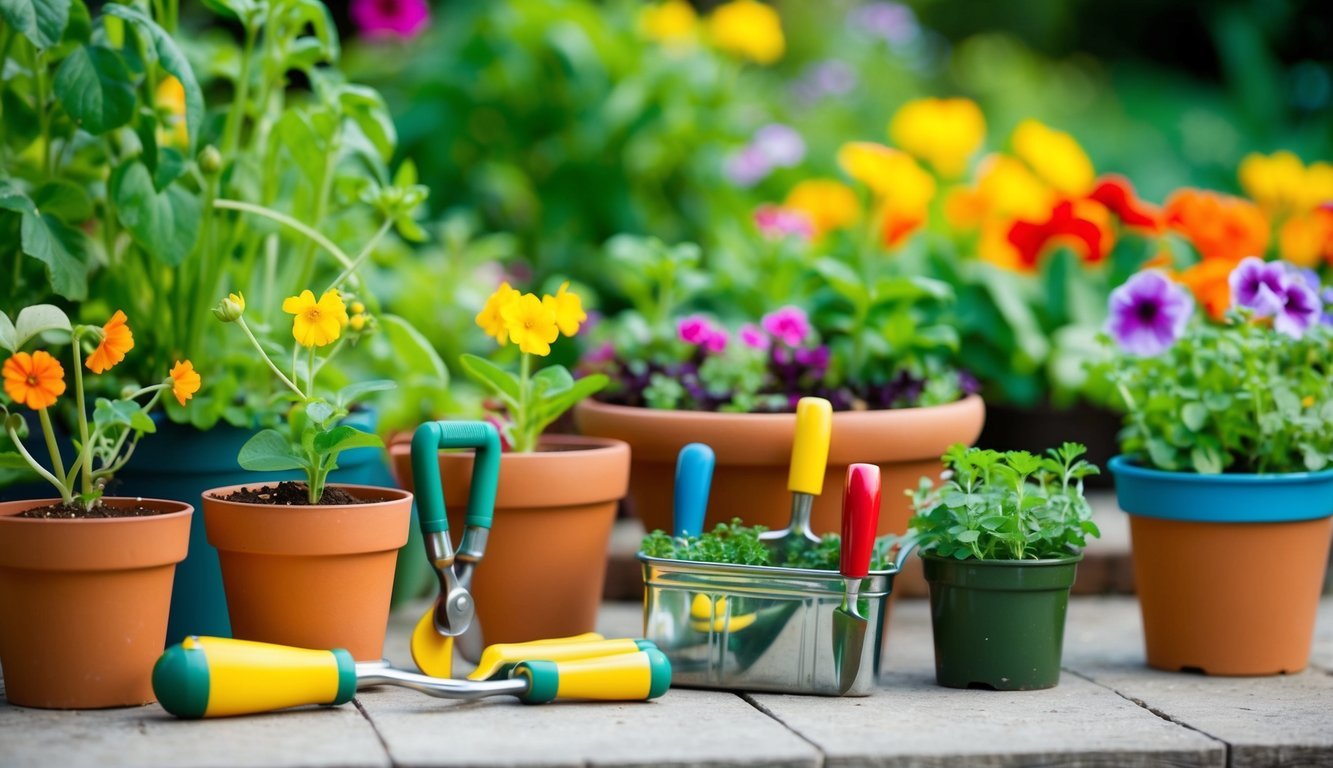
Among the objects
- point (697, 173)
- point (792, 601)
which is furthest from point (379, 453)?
point (697, 173)

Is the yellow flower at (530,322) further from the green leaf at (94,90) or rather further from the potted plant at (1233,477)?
the potted plant at (1233,477)

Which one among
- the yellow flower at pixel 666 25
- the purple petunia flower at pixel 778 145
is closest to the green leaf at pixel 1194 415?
the purple petunia flower at pixel 778 145

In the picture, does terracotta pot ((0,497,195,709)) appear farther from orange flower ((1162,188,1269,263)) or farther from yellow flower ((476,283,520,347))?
orange flower ((1162,188,1269,263))

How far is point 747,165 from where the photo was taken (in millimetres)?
3689

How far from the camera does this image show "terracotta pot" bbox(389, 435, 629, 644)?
201 cm

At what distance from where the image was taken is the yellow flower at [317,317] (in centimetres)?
174

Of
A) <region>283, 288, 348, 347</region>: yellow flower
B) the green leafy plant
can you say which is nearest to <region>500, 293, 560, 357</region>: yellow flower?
<region>283, 288, 348, 347</region>: yellow flower

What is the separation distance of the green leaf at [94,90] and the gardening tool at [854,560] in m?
1.07

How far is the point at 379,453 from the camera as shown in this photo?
7.48 feet

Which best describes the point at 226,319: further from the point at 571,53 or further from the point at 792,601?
the point at 571,53

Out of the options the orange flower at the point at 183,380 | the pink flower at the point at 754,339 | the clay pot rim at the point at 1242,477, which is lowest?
the clay pot rim at the point at 1242,477

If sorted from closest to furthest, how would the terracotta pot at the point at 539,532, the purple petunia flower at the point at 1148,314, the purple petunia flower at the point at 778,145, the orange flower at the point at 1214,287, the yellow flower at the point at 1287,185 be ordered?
the terracotta pot at the point at 539,532 → the purple petunia flower at the point at 1148,314 → the orange flower at the point at 1214,287 → the yellow flower at the point at 1287,185 → the purple petunia flower at the point at 778,145

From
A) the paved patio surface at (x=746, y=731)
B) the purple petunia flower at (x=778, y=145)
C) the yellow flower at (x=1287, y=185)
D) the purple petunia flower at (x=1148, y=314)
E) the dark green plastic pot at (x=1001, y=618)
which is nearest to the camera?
the paved patio surface at (x=746, y=731)

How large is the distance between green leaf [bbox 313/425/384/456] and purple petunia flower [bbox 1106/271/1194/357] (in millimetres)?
1138
